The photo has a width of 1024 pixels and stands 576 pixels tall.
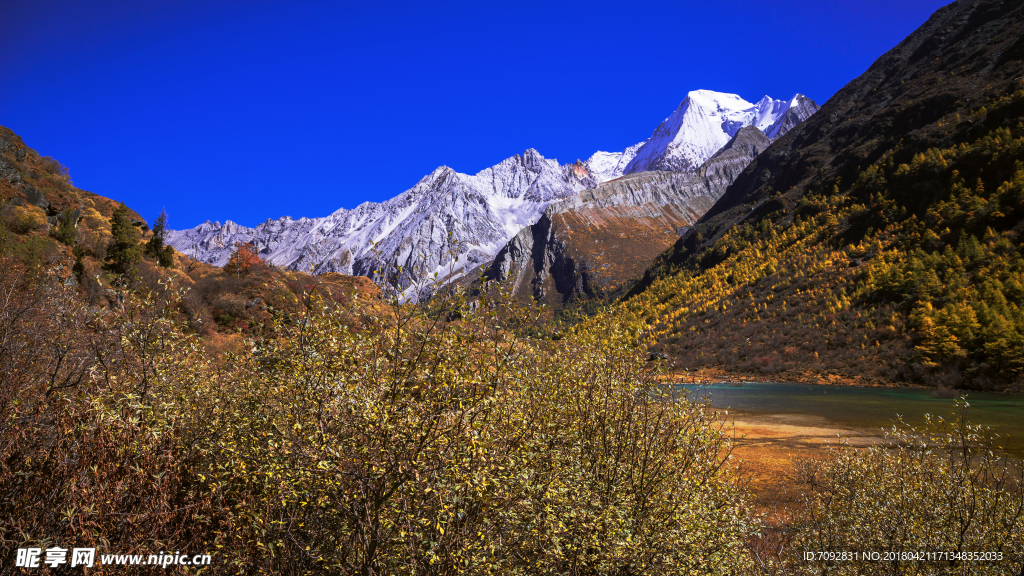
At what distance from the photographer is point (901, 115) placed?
4656 inches

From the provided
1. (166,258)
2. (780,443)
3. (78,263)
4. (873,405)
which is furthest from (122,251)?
(873,405)

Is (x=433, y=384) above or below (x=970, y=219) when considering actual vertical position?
below

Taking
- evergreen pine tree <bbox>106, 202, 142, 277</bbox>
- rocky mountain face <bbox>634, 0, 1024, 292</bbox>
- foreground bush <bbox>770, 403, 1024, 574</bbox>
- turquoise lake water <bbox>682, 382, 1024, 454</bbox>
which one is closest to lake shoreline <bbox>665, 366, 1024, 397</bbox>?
turquoise lake water <bbox>682, 382, 1024, 454</bbox>

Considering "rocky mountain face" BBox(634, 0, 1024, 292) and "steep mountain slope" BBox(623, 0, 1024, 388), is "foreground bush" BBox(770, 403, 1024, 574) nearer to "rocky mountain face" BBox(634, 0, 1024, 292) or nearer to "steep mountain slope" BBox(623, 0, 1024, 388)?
"steep mountain slope" BBox(623, 0, 1024, 388)

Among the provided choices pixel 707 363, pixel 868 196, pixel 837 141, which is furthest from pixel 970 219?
pixel 837 141

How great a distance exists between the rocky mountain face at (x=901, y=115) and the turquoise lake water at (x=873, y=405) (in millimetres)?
66641

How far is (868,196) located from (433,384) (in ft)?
462

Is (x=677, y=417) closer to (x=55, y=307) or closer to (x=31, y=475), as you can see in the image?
(x=31, y=475)

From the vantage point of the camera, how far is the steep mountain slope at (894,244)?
5984 centimetres

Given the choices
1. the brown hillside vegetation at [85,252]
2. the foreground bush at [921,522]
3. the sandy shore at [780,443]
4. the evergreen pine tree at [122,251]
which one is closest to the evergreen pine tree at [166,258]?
the brown hillside vegetation at [85,252]

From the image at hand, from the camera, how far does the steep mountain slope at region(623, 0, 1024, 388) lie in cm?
5984

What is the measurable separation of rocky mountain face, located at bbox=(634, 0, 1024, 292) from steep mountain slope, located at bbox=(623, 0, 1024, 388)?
57cm

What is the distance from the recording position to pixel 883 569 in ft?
22.2

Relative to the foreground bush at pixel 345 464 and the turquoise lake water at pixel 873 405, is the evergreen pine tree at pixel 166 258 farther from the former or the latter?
the turquoise lake water at pixel 873 405
